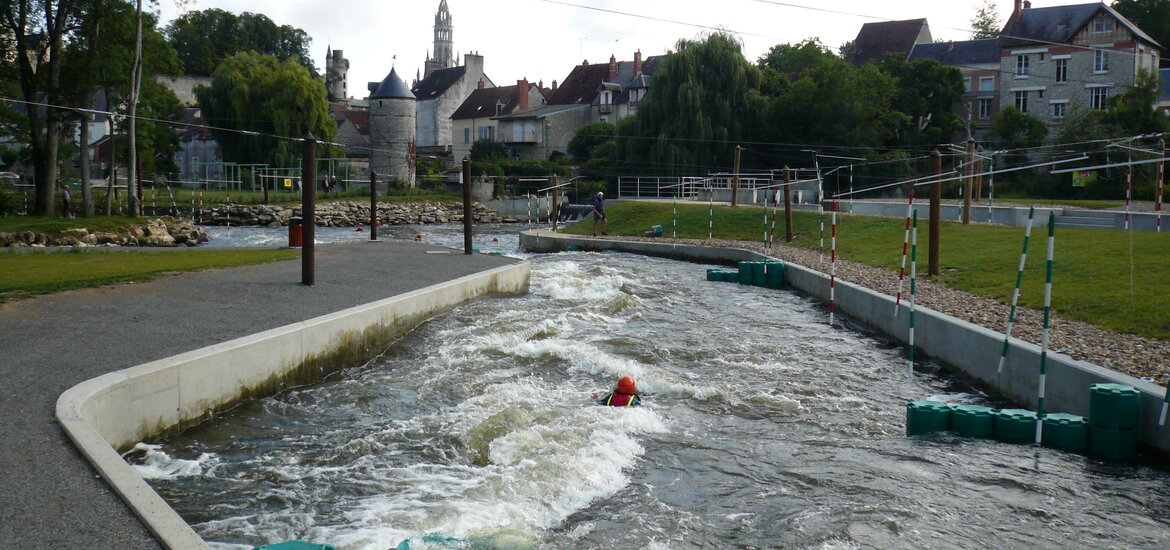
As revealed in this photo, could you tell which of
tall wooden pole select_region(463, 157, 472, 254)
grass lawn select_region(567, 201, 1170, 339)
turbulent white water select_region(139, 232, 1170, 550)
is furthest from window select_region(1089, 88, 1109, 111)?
turbulent white water select_region(139, 232, 1170, 550)

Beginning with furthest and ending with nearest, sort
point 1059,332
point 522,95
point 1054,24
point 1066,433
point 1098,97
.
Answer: point 522,95
point 1054,24
point 1098,97
point 1059,332
point 1066,433

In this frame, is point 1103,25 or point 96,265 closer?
point 96,265

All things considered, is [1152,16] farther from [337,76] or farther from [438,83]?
A: [337,76]

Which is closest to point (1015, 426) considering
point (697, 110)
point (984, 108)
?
point (697, 110)

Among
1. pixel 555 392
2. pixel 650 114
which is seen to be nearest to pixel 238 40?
pixel 650 114

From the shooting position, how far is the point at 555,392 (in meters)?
11.1

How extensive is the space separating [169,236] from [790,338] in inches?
1057

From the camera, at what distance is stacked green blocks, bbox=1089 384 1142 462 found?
8383mm

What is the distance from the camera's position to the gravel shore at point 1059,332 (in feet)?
32.1

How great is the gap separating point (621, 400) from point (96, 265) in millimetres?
12849

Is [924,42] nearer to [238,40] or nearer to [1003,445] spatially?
[238,40]

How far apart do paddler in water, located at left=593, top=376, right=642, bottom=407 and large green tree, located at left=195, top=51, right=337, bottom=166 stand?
5619 centimetres

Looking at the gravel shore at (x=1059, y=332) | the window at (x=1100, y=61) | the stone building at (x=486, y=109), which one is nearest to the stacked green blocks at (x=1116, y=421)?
the gravel shore at (x=1059, y=332)

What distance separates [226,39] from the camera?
110 metres
